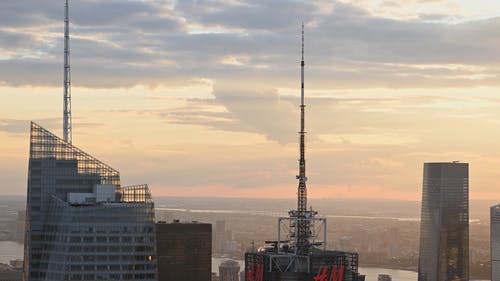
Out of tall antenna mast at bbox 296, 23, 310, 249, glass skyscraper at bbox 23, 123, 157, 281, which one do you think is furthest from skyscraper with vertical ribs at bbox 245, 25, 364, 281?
glass skyscraper at bbox 23, 123, 157, 281

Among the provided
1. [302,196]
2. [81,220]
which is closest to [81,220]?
[81,220]

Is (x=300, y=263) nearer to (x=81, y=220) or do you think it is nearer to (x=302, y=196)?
(x=302, y=196)

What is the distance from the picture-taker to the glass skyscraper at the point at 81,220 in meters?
125

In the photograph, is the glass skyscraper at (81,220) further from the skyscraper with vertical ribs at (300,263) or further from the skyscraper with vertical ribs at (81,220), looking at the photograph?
the skyscraper with vertical ribs at (300,263)

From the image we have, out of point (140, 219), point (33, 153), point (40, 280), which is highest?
point (33, 153)

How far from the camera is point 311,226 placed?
111688 mm

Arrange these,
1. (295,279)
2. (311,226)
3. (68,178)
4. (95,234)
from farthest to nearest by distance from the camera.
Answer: (68,178), (95,234), (311,226), (295,279)

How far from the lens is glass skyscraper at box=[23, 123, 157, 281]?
Result: 125m

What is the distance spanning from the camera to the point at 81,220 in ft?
411

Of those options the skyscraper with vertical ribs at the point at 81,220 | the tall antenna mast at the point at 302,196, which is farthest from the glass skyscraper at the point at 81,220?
the tall antenna mast at the point at 302,196

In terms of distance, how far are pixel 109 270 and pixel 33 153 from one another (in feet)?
74.3

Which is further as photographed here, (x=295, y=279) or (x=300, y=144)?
(x=300, y=144)

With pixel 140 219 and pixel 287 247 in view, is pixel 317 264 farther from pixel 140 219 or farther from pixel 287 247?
pixel 140 219

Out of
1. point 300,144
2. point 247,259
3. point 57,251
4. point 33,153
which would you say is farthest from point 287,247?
point 33,153
